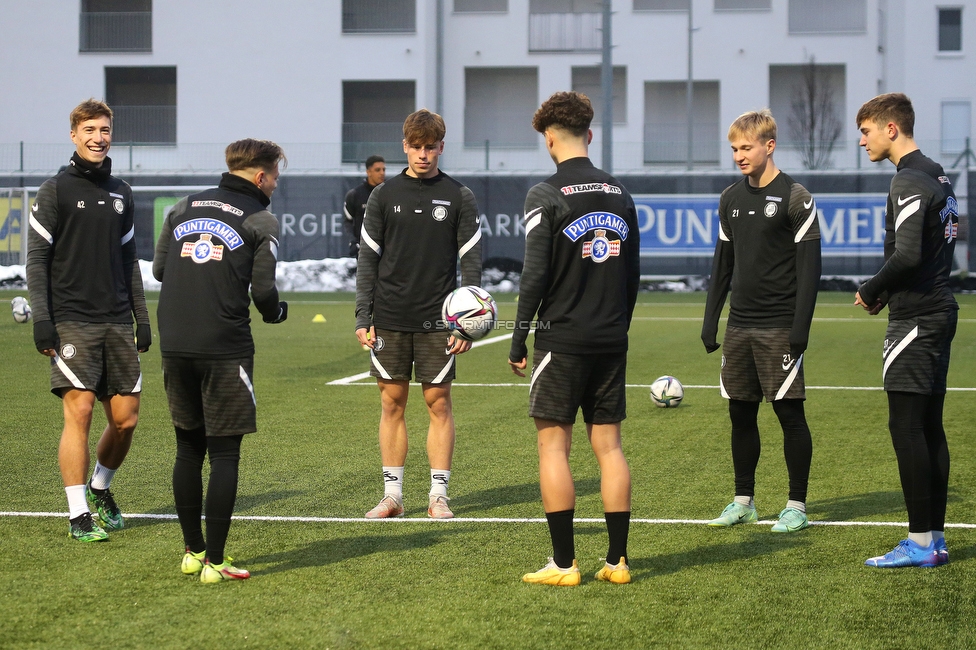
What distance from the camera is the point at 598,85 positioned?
41688 millimetres

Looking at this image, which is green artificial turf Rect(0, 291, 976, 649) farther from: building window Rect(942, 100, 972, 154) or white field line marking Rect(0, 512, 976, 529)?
building window Rect(942, 100, 972, 154)

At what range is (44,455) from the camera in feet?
24.5

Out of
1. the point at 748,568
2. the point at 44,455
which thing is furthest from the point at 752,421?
the point at 44,455

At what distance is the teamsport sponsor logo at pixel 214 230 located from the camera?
4.72 m

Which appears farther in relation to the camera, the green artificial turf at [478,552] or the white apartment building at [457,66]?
the white apartment building at [457,66]

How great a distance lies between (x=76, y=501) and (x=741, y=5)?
38.8 meters

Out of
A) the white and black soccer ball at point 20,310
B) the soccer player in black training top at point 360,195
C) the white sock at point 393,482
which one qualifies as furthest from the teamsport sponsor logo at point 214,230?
the white and black soccer ball at point 20,310

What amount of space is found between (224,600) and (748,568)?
218cm

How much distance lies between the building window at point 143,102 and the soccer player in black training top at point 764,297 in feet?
120

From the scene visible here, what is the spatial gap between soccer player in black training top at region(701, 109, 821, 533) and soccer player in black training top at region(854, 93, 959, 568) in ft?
1.47

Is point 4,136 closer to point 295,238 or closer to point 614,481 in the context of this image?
point 295,238

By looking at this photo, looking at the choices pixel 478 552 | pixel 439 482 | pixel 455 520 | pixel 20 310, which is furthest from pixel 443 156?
pixel 478 552

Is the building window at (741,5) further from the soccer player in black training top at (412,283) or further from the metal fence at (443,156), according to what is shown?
the soccer player in black training top at (412,283)

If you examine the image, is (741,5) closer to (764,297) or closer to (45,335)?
(764,297)
